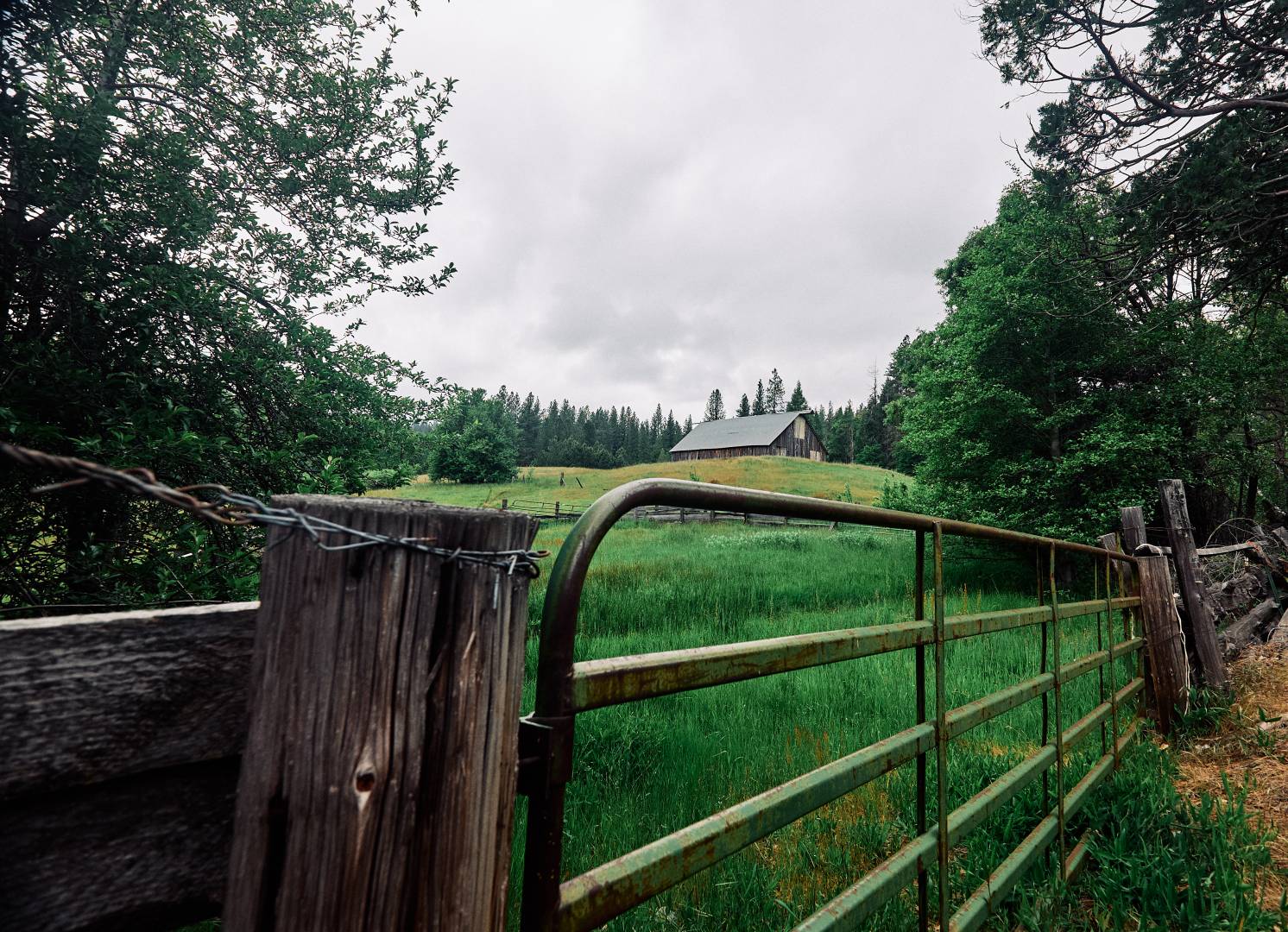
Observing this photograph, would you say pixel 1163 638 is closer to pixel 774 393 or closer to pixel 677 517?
pixel 677 517

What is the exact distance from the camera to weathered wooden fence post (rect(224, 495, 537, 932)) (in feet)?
2.32

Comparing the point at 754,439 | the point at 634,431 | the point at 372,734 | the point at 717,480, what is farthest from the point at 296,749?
the point at 634,431

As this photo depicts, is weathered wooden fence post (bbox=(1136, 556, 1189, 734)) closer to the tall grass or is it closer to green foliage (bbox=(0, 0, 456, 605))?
the tall grass

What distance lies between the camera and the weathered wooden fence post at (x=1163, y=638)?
4727 millimetres

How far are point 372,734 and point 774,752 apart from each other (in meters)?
3.70

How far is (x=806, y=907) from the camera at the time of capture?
254 centimetres

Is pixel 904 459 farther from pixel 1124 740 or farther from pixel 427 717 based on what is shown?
pixel 427 717

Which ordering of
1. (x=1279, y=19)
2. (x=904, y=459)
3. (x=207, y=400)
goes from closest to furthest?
1. (x=207, y=400)
2. (x=1279, y=19)
3. (x=904, y=459)

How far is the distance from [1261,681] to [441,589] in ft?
26.2

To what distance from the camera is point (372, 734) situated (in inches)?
29.3

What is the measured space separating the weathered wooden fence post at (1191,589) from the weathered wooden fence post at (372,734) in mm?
6440

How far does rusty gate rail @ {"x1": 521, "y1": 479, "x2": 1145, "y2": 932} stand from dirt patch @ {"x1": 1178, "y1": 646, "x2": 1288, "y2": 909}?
6.90ft

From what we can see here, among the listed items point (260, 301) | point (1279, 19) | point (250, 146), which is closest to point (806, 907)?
point (260, 301)

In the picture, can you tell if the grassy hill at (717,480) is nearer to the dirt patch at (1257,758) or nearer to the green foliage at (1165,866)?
the dirt patch at (1257,758)
